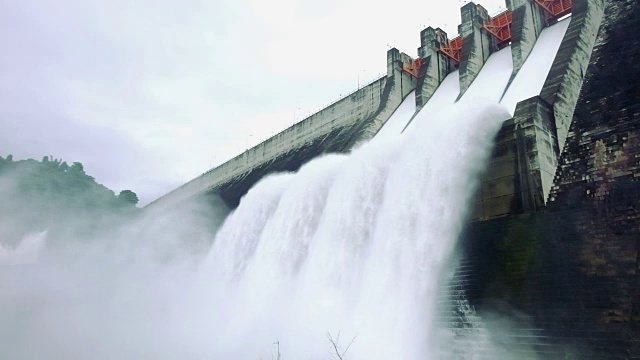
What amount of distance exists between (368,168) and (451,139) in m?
2.53

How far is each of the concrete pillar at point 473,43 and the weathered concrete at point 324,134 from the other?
11.8ft

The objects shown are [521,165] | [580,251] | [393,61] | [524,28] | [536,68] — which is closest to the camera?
[580,251]

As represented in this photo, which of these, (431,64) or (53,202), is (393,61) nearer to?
(431,64)

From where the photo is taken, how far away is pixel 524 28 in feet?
54.7

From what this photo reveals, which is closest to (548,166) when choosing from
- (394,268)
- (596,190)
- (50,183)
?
(596,190)

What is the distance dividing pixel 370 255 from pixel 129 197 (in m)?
39.1

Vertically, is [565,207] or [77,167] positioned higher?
[77,167]

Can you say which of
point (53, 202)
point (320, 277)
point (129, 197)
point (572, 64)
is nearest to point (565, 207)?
point (572, 64)

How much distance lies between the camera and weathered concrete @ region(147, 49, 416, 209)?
21453 mm

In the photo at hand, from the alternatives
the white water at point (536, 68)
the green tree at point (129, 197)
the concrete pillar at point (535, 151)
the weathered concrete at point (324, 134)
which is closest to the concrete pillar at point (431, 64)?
the weathered concrete at point (324, 134)

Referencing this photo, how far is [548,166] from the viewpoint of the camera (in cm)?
982

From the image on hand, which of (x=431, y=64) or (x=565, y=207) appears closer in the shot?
(x=565, y=207)

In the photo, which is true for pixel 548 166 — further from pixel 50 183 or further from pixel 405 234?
pixel 50 183

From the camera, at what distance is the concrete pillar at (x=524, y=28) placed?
16328mm
